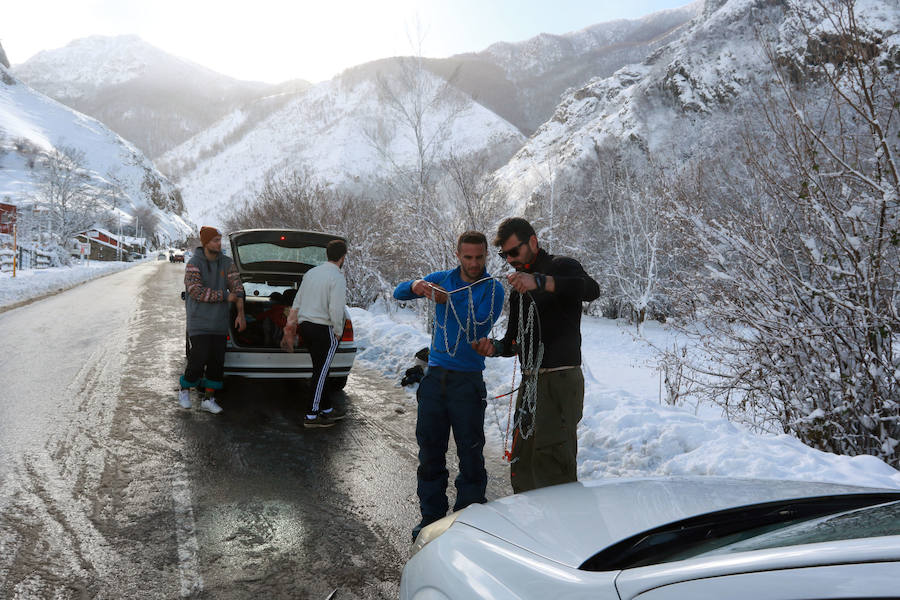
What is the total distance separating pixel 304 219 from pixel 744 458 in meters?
18.3

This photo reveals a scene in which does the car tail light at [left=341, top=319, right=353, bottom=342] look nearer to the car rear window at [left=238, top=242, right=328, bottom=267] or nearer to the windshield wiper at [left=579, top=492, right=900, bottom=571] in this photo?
the car rear window at [left=238, top=242, right=328, bottom=267]

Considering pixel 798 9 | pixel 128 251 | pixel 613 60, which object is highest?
pixel 613 60

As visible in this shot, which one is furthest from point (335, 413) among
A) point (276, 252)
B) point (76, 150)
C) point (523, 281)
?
point (76, 150)

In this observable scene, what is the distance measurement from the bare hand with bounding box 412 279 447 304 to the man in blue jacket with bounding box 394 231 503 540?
27 millimetres

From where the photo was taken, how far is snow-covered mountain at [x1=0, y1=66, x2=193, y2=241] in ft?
416

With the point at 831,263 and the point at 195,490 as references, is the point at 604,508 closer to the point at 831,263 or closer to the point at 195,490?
the point at 195,490

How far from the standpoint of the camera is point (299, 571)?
10.0 feet

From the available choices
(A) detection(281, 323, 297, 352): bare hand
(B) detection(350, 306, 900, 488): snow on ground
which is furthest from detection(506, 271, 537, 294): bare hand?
(A) detection(281, 323, 297, 352): bare hand

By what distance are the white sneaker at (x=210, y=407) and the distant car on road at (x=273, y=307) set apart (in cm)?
37

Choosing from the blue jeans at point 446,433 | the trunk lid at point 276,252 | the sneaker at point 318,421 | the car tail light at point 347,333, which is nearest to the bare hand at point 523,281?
the blue jeans at point 446,433

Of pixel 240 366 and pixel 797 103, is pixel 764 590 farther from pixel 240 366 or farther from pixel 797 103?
pixel 240 366

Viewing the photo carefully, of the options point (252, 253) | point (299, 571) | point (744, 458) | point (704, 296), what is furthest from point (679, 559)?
point (252, 253)

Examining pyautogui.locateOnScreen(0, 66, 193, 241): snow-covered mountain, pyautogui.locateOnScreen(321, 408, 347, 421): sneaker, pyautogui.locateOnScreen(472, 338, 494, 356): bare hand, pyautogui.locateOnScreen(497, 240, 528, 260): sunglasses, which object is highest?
pyautogui.locateOnScreen(0, 66, 193, 241): snow-covered mountain

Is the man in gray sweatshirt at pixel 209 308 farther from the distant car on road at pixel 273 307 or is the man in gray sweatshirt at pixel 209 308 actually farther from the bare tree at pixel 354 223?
the bare tree at pixel 354 223
